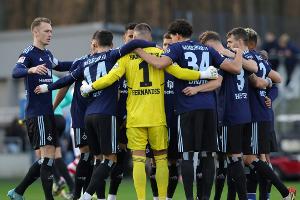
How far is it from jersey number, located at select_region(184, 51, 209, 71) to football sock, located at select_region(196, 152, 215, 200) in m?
1.12

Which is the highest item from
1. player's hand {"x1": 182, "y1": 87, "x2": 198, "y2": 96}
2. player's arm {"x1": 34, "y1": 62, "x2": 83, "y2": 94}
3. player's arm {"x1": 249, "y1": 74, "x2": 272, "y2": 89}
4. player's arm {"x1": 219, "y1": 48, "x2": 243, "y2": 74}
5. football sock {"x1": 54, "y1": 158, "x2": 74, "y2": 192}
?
player's arm {"x1": 219, "y1": 48, "x2": 243, "y2": 74}

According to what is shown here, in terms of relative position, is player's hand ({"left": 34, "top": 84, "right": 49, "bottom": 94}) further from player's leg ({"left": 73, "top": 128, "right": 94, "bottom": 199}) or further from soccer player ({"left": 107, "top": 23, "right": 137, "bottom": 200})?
soccer player ({"left": 107, "top": 23, "right": 137, "bottom": 200})

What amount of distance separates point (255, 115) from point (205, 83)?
4.13 ft

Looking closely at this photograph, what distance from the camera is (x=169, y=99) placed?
12570 mm

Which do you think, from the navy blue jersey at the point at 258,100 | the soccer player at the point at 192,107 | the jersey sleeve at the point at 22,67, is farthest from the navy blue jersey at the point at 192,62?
the jersey sleeve at the point at 22,67

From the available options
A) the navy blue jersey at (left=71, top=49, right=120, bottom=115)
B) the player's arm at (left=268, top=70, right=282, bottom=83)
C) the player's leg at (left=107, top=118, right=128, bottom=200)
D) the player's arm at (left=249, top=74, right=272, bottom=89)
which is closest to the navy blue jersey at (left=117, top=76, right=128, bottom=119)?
the player's leg at (left=107, top=118, right=128, bottom=200)

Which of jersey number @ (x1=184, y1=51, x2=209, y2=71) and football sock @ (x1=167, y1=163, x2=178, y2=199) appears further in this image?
football sock @ (x1=167, y1=163, x2=178, y2=199)

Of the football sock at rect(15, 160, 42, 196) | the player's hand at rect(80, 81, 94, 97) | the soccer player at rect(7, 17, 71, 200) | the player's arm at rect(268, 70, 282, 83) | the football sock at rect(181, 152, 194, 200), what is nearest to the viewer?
the football sock at rect(181, 152, 194, 200)

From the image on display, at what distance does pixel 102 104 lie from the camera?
1212 centimetres

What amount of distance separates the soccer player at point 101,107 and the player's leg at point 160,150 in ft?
1.70

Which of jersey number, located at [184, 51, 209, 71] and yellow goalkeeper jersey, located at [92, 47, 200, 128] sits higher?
jersey number, located at [184, 51, 209, 71]

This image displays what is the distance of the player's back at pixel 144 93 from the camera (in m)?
11.9

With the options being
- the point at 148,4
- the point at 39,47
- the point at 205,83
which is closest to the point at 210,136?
the point at 205,83

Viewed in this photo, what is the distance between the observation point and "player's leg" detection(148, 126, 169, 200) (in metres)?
11.9
